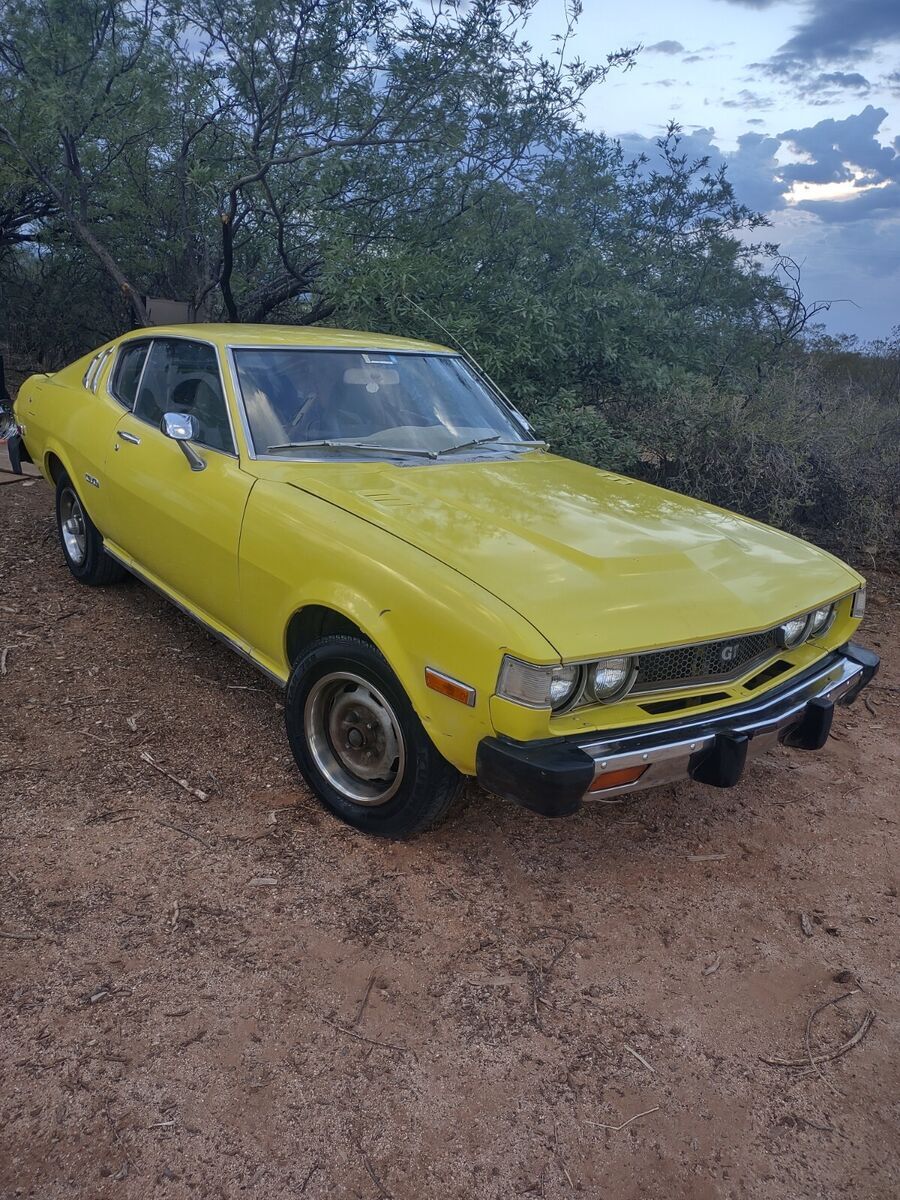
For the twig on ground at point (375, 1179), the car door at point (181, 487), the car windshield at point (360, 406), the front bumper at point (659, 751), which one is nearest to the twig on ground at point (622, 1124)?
the twig on ground at point (375, 1179)

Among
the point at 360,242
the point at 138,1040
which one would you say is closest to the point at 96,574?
the point at 138,1040

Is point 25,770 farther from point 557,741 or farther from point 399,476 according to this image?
point 557,741

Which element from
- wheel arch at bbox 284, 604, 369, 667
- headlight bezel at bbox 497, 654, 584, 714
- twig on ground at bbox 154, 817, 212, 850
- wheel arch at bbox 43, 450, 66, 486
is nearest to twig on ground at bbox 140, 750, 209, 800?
twig on ground at bbox 154, 817, 212, 850

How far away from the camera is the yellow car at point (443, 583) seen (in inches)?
96.7

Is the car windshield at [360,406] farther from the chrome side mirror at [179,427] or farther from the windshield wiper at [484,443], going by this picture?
the chrome side mirror at [179,427]

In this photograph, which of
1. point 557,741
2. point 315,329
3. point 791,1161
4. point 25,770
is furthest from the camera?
point 315,329

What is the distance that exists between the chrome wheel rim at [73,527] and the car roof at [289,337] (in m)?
1.16

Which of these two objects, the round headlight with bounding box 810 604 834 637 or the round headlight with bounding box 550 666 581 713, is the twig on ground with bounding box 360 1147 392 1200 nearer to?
the round headlight with bounding box 550 666 581 713

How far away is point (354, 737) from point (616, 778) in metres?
0.98

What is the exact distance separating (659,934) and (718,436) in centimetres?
485

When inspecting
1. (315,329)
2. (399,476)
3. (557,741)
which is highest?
(315,329)

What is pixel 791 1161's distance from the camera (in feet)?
6.46

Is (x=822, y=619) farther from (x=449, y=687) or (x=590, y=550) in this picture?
(x=449, y=687)

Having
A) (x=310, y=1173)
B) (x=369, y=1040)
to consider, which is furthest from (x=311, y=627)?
(x=310, y=1173)
